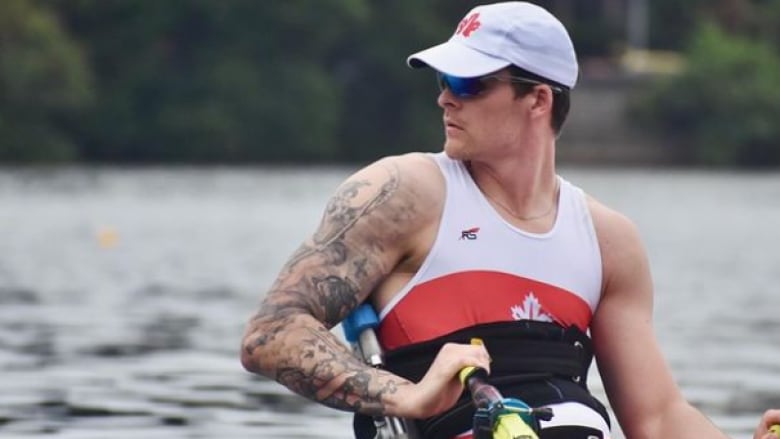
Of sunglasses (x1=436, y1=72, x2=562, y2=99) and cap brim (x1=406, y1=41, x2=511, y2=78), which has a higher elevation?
cap brim (x1=406, y1=41, x2=511, y2=78)

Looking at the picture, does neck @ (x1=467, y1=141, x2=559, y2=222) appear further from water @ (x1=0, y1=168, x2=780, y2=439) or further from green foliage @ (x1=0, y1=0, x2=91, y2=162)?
green foliage @ (x1=0, y1=0, x2=91, y2=162)

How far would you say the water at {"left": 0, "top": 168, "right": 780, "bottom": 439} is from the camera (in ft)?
38.5

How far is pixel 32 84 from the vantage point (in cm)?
7944

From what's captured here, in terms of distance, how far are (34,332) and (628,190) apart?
52048 millimetres

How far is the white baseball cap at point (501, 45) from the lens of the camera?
18.6 ft

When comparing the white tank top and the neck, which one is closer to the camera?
the white tank top

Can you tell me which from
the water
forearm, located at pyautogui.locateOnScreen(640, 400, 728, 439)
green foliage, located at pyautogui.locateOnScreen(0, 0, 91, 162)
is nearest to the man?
forearm, located at pyautogui.locateOnScreen(640, 400, 728, 439)

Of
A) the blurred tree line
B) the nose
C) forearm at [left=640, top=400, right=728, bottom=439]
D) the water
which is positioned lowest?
the blurred tree line

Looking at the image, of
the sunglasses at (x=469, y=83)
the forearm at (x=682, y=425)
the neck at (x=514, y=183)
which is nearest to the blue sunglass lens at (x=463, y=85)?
the sunglasses at (x=469, y=83)

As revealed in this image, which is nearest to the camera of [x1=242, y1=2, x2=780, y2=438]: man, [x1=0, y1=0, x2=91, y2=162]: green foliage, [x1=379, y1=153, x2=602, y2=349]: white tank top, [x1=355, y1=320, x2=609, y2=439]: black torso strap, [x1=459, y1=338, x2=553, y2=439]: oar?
[x1=459, y1=338, x2=553, y2=439]: oar

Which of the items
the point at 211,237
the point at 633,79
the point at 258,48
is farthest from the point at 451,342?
the point at 633,79

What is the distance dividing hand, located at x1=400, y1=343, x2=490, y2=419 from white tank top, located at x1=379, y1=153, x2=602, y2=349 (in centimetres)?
46

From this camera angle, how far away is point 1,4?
80.9 meters

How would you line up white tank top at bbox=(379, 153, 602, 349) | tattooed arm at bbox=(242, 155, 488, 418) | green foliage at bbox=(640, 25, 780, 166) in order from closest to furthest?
tattooed arm at bbox=(242, 155, 488, 418) < white tank top at bbox=(379, 153, 602, 349) < green foliage at bbox=(640, 25, 780, 166)
